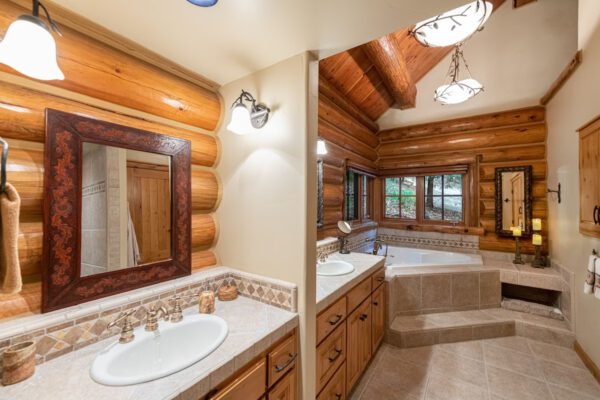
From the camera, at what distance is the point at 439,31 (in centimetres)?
183

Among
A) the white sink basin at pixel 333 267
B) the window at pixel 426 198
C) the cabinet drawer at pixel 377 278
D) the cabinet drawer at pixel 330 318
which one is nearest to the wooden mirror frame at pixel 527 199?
the window at pixel 426 198

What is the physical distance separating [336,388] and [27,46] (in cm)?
222

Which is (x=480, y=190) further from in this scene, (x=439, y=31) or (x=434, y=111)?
(x=439, y=31)

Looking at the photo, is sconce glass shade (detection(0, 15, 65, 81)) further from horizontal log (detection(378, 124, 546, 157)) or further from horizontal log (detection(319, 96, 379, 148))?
horizontal log (detection(378, 124, 546, 157))

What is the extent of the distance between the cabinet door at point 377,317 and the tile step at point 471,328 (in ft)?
0.70

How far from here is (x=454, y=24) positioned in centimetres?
175

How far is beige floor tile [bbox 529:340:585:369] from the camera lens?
2133mm

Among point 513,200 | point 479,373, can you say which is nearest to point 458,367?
point 479,373

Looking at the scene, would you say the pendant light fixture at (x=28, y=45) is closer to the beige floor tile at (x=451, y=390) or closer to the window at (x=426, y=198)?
the beige floor tile at (x=451, y=390)

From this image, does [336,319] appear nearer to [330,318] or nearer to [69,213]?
[330,318]

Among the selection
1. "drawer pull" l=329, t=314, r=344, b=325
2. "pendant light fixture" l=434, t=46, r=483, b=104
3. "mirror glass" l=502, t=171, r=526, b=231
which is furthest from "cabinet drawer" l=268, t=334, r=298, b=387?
"mirror glass" l=502, t=171, r=526, b=231

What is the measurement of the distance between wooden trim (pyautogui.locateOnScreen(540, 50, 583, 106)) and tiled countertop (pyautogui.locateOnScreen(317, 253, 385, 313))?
2.55 meters

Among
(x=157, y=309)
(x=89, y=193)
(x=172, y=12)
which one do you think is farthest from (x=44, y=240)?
(x=172, y=12)

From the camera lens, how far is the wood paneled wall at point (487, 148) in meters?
3.14
